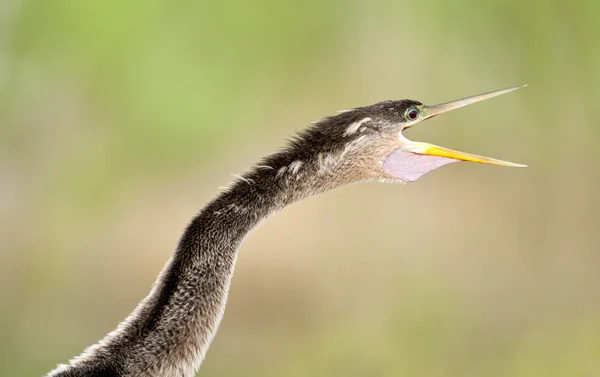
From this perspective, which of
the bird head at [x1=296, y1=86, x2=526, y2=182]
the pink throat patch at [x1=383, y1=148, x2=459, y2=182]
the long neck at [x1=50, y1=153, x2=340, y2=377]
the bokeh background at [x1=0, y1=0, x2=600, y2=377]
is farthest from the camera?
the bokeh background at [x1=0, y1=0, x2=600, y2=377]

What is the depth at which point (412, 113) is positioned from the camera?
1.65 m

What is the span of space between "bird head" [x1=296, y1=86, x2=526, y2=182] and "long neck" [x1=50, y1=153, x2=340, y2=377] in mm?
58

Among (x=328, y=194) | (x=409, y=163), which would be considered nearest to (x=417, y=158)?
(x=409, y=163)

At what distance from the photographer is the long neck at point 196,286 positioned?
1435mm

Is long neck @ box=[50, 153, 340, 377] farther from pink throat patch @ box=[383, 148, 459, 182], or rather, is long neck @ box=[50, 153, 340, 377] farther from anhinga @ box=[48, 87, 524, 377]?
pink throat patch @ box=[383, 148, 459, 182]

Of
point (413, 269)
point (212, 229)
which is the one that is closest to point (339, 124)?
point (212, 229)

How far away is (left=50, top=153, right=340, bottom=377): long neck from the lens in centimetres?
143

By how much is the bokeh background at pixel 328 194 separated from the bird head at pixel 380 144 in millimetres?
1226

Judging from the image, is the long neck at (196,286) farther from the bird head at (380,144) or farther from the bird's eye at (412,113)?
the bird's eye at (412,113)

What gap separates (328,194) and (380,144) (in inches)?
55.5

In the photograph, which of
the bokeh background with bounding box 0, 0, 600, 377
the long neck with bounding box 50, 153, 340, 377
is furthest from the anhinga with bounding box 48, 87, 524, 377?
the bokeh background with bounding box 0, 0, 600, 377

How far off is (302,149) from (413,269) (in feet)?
4.87

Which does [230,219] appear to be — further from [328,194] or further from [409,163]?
[328,194]

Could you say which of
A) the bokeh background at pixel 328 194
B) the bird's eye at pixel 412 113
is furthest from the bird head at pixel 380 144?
A: the bokeh background at pixel 328 194
